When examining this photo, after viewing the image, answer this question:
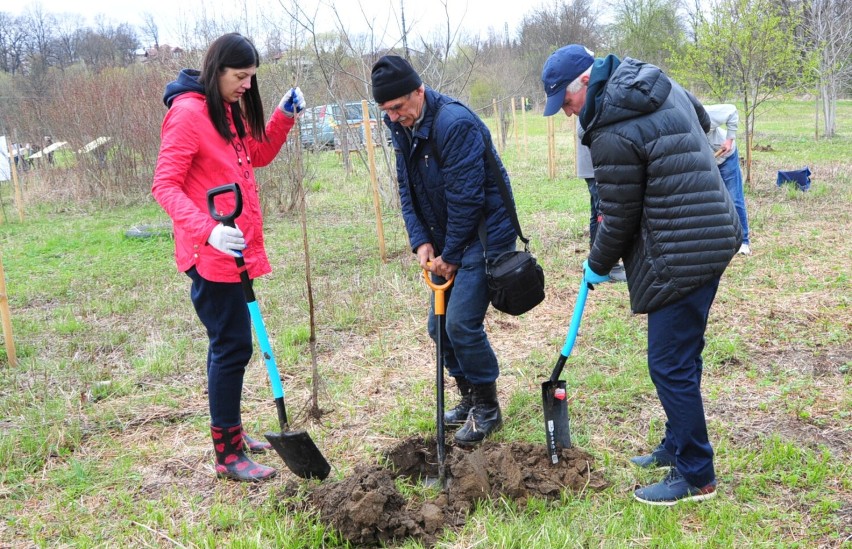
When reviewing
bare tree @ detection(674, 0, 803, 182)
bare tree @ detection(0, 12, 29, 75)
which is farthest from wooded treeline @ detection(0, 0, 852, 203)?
bare tree @ detection(0, 12, 29, 75)

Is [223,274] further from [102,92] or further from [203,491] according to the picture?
[102,92]

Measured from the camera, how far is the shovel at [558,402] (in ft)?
10.5

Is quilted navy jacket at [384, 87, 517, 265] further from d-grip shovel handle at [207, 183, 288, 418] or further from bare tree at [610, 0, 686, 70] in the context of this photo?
bare tree at [610, 0, 686, 70]

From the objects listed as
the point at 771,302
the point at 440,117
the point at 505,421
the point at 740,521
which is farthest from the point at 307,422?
the point at 771,302

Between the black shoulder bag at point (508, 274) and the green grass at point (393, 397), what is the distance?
2.56 ft

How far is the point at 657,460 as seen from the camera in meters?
3.20

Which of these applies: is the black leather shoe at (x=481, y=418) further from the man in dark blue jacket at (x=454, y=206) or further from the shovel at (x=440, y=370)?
the shovel at (x=440, y=370)

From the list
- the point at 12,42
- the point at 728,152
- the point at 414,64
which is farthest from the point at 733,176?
the point at 12,42

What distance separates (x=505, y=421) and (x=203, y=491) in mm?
1610

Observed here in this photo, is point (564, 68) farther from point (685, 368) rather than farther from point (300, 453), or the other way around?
point (300, 453)

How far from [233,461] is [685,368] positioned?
2.14 m

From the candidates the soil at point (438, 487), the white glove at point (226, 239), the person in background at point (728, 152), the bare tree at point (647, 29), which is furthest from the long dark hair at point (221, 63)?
the bare tree at point (647, 29)

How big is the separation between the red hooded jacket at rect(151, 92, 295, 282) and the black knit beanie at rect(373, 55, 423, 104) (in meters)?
0.71

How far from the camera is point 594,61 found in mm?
2746
